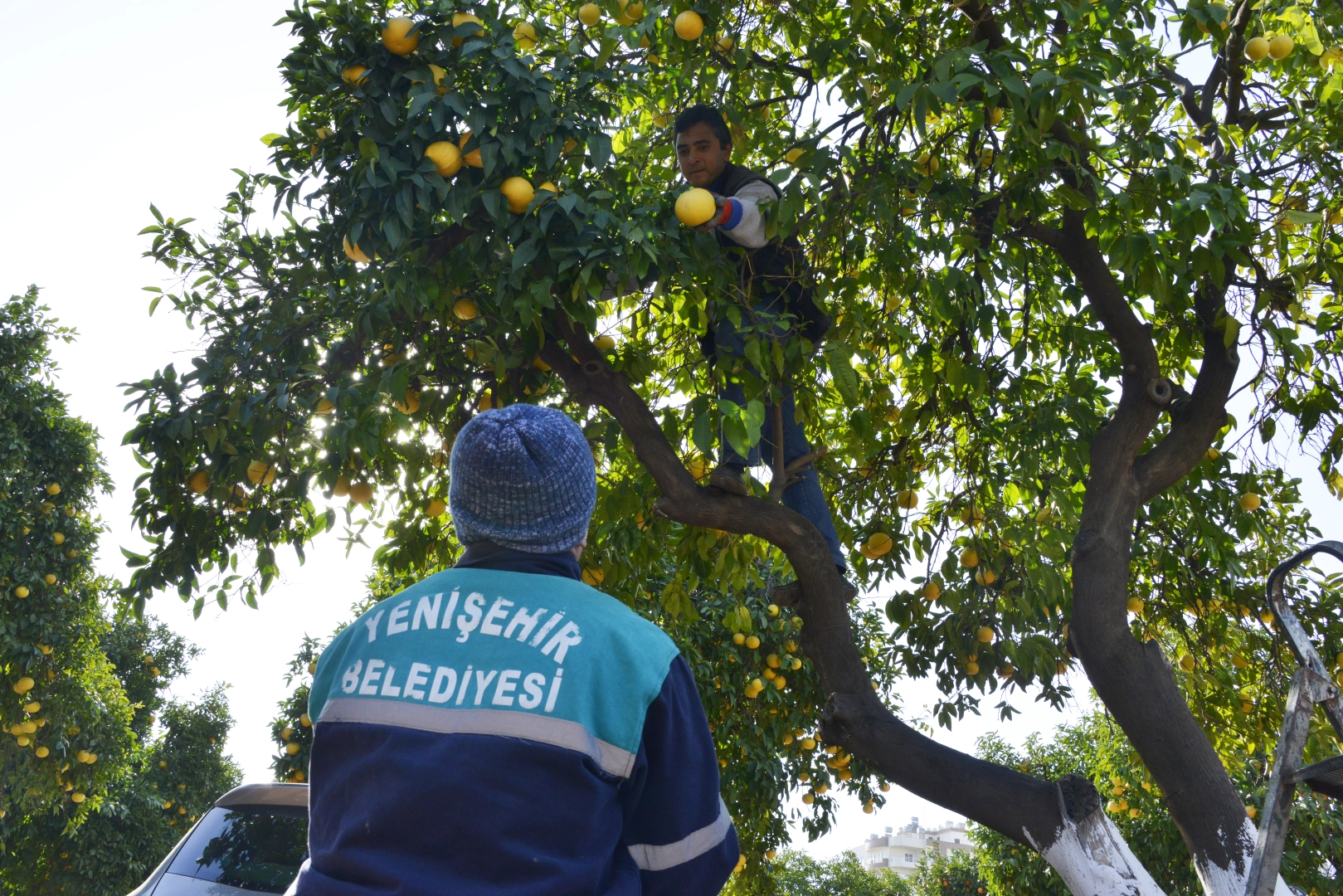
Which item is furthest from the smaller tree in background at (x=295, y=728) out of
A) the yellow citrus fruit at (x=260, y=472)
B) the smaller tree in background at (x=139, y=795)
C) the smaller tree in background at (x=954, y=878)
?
the smaller tree in background at (x=954, y=878)

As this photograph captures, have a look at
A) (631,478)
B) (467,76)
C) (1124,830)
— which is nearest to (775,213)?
(467,76)

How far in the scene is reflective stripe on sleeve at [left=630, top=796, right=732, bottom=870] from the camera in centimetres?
130

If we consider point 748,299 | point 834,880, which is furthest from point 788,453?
point 834,880

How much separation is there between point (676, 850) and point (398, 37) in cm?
256

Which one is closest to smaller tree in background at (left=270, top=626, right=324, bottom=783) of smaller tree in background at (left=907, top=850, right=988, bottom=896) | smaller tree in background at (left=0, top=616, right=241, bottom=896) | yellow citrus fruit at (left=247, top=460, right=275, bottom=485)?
smaller tree in background at (left=0, top=616, right=241, bottom=896)

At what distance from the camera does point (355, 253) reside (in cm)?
318

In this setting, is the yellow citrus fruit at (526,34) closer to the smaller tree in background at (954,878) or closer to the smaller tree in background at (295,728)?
the smaller tree in background at (295,728)

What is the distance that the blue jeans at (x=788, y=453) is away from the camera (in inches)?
135

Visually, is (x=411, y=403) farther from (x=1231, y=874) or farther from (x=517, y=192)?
(x=1231, y=874)

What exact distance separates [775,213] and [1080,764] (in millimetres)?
12305

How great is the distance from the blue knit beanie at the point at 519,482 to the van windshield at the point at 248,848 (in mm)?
2840

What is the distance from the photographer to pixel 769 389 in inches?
125

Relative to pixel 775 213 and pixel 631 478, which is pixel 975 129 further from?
pixel 631 478

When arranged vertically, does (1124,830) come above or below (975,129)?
below
